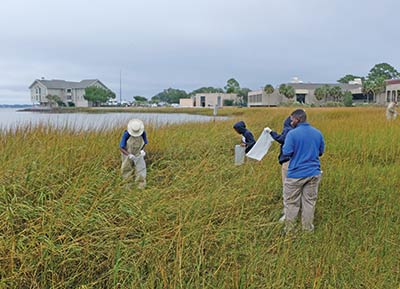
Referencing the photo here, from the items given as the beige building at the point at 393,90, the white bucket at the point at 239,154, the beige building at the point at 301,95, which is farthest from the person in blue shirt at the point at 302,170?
the beige building at the point at 301,95

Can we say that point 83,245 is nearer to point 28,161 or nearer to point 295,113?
point 28,161

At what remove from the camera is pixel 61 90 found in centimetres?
7712

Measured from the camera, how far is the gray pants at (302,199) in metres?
3.99

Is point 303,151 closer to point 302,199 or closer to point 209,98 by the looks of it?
point 302,199

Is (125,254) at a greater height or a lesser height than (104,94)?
lesser

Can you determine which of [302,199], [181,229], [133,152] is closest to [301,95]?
[133,152]

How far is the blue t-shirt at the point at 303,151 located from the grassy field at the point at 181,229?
2.49 feet

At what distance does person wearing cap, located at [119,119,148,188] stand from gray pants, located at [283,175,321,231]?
7.54 ft

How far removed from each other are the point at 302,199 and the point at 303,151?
0.66 m

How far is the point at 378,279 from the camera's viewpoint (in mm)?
2889

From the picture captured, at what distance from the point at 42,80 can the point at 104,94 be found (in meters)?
17.1

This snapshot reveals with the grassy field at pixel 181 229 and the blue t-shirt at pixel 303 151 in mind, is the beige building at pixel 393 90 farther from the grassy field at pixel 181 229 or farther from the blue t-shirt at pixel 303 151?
the blue t-shirt at pixel 303 151

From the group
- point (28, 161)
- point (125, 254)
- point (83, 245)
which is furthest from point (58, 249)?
point (28, 161)

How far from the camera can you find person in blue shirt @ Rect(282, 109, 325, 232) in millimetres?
3922
